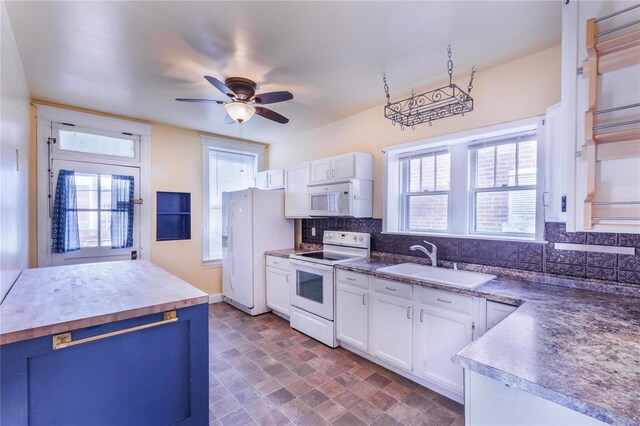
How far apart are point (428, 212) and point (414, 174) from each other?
45 centimetres

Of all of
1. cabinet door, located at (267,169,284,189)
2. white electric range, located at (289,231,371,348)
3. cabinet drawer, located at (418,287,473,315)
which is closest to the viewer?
cabinet drawer, located at (418,287,473,315)

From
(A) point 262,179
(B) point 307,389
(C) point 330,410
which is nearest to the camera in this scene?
(C) point 330,410

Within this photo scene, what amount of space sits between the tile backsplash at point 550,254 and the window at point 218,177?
2.77 metres

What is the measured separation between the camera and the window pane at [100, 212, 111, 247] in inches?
139

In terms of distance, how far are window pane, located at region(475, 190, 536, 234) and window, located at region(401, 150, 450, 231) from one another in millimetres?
322

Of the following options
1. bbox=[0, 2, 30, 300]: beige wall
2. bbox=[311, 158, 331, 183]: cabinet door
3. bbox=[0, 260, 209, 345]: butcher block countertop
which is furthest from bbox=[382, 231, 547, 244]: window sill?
bbox=[0, 2, 30, 300]: beige wall

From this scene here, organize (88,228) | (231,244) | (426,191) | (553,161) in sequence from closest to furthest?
(553,161), (426,191), (88,228), (231,244)

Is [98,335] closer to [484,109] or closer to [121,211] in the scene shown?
[121,211]

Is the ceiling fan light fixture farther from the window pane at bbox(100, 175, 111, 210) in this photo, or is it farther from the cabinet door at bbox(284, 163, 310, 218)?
the window pane at bbox(100, 175, 111, 210)

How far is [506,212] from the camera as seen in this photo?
8.16ft

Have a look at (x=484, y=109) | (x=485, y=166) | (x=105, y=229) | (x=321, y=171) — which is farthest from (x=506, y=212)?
(x=105, y=229)

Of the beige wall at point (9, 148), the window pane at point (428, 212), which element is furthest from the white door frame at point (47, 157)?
the window pane at point (428, 212)

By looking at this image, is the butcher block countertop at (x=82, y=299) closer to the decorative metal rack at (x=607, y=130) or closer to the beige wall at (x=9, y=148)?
the beige wall at (x=9, y=148)

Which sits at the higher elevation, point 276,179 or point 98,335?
point 276,179
